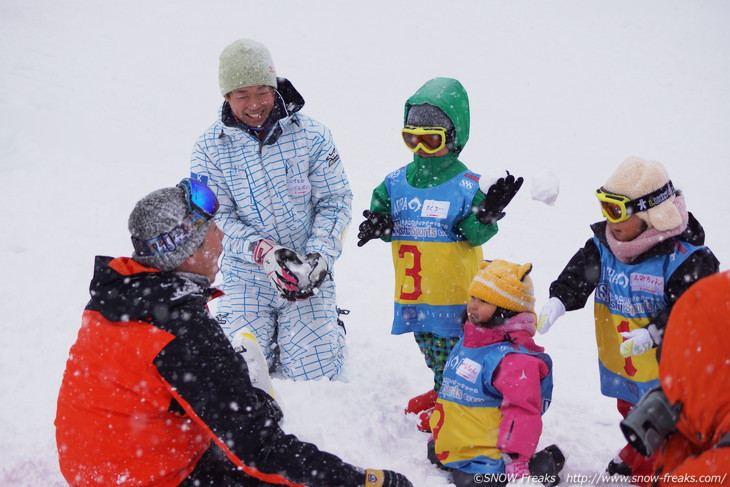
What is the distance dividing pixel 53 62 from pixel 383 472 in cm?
1339

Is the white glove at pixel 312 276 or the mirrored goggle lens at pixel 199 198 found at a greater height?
the mirrored goggle lens at pixel 199 198

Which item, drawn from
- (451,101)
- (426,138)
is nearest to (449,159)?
(426,138)

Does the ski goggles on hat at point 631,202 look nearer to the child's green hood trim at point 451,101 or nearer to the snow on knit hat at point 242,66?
the child's green hood trim at point 451,101

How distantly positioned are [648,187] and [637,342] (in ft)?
2.45

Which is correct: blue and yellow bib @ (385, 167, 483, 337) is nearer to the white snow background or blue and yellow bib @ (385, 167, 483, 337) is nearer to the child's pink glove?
the white snow background

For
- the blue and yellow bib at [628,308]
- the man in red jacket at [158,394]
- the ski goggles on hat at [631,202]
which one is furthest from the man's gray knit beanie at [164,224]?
the blue and yellow bib at [628,308]

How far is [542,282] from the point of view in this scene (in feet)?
22.7

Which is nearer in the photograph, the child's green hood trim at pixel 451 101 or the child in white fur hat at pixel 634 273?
the child in white fur hat at pixel 634 273

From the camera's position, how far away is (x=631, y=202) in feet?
9.95

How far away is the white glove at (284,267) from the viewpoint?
402cm

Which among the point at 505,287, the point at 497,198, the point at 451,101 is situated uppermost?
the point at 451,101

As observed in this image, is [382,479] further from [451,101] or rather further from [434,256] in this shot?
[451,101]

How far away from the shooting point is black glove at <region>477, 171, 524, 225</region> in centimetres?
357

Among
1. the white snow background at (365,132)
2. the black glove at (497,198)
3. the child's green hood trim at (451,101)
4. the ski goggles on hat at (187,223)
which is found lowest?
the white snow background at (365,132)
